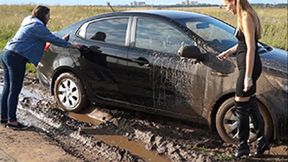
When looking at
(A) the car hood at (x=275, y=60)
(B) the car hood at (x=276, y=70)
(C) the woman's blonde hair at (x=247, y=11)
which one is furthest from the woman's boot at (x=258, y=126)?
(C) the woman's blonde hair at (x=247, y=11)

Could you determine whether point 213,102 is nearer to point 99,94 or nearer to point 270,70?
point 270,70

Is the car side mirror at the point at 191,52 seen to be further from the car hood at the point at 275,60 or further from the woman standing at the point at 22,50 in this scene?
the woman standing at the point at 22,50

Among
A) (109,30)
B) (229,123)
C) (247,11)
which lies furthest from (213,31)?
(247,11)

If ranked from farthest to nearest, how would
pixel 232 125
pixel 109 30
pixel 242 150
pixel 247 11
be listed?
pixel 109 30 < pixel 232 125 < pixel 242 150 < pixel 247 11

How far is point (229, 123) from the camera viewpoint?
5.65 m

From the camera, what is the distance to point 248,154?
5.25 metres

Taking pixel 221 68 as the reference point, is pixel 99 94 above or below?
below

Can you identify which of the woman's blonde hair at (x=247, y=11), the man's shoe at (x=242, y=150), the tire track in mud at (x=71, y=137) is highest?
the woman's blonde hair at (x=247, y=11)

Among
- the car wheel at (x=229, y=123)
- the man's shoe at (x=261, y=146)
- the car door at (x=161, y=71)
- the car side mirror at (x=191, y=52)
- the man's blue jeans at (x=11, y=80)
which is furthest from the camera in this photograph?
the man's blue jeans at (x=11, y=80)

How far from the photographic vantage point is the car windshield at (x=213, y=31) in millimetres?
6057

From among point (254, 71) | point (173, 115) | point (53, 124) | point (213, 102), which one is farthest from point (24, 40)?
point (254, 71)

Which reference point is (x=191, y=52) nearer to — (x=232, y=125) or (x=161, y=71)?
(x=161, y=71)

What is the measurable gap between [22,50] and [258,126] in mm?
3238

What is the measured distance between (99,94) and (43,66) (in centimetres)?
127
